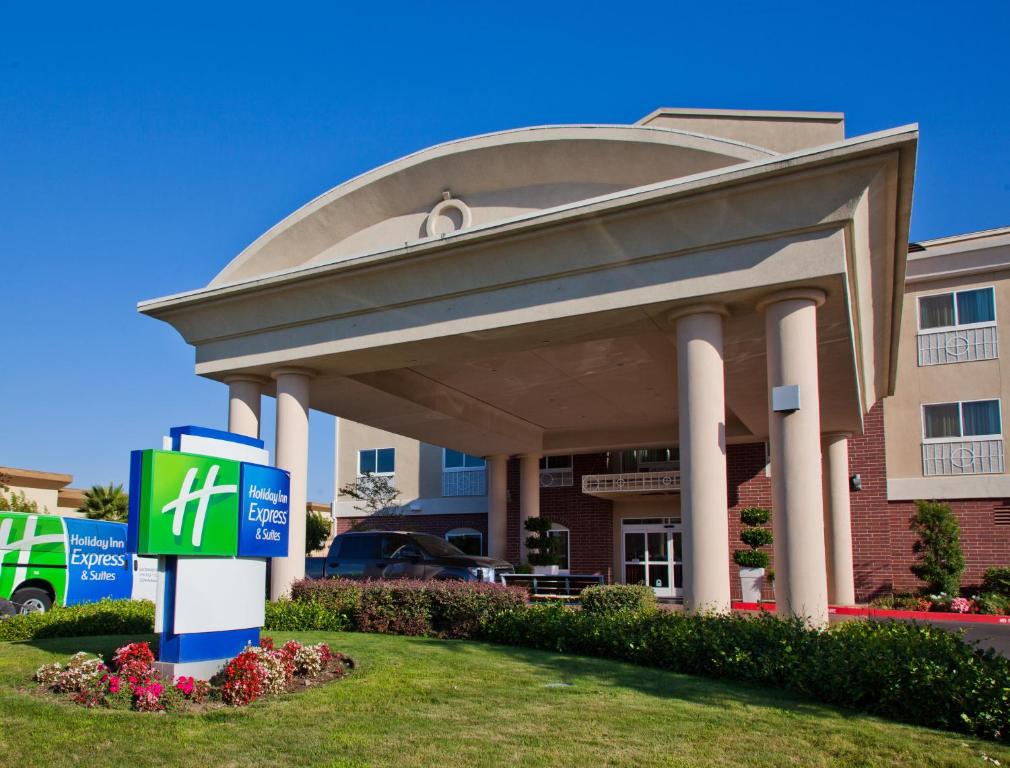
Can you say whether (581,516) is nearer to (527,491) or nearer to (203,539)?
(527,491)

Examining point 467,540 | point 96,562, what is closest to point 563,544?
point 467,540

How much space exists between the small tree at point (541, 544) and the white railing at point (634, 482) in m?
1.81

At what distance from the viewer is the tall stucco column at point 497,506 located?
26641mm

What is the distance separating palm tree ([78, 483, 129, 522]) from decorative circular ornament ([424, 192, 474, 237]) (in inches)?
836

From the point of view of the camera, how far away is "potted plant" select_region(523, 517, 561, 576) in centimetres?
2548

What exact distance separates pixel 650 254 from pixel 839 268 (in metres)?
2.60

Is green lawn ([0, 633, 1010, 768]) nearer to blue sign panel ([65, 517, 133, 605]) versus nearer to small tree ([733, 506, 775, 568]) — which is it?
blue sign panel ([65, 517, 133, 605])

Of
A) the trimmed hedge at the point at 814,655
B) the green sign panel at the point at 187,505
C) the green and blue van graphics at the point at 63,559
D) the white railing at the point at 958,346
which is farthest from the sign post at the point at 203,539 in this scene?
the white railing at the point at 958,346

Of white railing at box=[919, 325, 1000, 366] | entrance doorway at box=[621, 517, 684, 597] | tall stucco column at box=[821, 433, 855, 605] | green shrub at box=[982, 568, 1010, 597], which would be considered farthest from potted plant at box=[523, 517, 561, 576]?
white railing at box=[919, 325, 1000, 366]

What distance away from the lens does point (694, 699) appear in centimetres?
825

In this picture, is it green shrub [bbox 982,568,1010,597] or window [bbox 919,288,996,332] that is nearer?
green shrub [bbox 982,568,1010,597]

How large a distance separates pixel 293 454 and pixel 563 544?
14245 millimetres

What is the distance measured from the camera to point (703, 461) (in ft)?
39.5

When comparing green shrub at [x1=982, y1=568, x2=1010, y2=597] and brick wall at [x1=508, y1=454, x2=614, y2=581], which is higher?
brick wall at [x1=508, y1=454, x2=614, y2=581]
